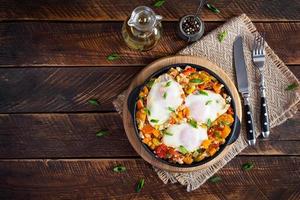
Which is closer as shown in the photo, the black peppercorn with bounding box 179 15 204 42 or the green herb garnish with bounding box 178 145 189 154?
the green herb garnish with bounding box 178 145 189 154

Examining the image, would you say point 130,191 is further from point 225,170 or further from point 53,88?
point 53,88

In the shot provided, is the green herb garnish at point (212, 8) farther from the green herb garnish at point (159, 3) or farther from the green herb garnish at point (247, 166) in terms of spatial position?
the green herb garnish at point (247, 166)

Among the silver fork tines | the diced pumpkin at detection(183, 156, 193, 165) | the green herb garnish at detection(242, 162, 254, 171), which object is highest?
the silver fork tines

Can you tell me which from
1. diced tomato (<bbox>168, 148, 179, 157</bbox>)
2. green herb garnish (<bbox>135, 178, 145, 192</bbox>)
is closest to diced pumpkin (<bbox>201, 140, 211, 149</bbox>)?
diced tomato (<bbox>168, 148, 179, 157</bbox>)

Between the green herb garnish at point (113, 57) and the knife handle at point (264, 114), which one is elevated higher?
the green herb garnish at point (113, 57)

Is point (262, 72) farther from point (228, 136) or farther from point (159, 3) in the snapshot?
point (159, 3)

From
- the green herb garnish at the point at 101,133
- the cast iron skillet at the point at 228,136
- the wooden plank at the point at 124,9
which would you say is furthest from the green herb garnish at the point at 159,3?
the green herb garnish at the point at 101,133

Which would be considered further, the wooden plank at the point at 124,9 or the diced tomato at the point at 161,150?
the wooden plank at the point at 124,9

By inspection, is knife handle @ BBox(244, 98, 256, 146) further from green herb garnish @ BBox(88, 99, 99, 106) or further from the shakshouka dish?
green herb garnish @ BBox(88, 99, 99, 106)
